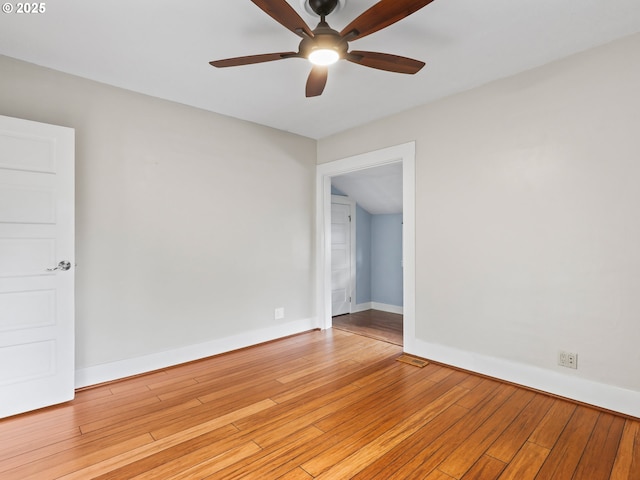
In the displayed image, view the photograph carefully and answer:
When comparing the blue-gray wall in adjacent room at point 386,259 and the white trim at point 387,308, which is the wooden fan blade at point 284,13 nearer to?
the blue-gray wall in adjacent room at point 386,259

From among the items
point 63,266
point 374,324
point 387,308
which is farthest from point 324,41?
point 387,308

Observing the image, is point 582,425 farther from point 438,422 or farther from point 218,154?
point 218,154

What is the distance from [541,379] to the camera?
2594 mm

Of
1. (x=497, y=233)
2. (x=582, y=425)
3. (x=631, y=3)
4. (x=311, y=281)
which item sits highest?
(x=631, y=3)

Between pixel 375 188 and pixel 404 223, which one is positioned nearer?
pixel 404 223

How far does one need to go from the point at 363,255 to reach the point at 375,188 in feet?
4.06

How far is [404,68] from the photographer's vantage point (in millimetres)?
2125

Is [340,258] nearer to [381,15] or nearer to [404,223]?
[404,223]

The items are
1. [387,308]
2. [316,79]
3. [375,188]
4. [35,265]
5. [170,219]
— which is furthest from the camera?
[387,308]

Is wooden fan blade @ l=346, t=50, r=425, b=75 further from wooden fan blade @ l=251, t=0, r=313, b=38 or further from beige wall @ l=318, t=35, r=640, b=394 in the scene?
beige wall @ l=318, t=35, r=640, b=394

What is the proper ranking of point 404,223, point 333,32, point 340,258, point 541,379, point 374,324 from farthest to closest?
point 340,258 → point 374,324 → point 404,223 → point 541,379 → point 333,32

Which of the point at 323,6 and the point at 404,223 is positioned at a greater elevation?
the point at 323,6

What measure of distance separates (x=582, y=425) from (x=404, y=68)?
2503 millimetres

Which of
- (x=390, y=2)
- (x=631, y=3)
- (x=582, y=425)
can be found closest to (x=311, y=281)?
(x=582, y=425)
